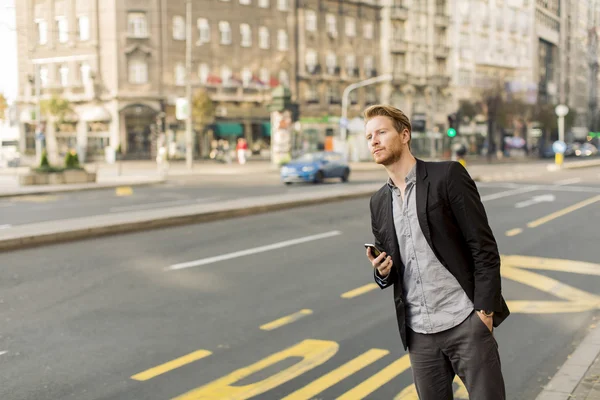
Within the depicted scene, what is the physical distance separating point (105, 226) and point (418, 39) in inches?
2660

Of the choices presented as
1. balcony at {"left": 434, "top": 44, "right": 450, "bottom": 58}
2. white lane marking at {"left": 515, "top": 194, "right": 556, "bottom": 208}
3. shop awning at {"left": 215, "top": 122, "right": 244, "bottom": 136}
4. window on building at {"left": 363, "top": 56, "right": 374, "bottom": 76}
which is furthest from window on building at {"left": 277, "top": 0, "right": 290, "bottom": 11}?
white lane marking at {"left": 515, "top": 194, "right": 556, "bottom": 208}

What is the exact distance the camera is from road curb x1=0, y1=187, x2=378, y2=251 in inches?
484

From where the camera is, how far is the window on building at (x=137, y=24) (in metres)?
56.5

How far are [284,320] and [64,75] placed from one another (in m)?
54.9

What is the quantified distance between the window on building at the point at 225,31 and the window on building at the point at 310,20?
886 centimetres

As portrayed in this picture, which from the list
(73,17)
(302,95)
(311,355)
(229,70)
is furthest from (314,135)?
(311,355)

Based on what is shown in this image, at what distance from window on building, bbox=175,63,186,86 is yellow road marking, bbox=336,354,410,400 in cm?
5358

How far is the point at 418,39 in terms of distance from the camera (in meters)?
77.2

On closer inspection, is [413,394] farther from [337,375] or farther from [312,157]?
[312,157]

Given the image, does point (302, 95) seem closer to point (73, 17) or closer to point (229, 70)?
point (229, 70)

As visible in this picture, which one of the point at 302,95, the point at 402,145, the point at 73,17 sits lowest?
the point at 402,145

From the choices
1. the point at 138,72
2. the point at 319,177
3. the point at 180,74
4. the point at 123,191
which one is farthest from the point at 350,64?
the point at 123,191

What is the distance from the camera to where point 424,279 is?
11.5 feet

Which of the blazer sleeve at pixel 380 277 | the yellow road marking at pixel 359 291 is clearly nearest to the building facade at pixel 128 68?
the yellow road marking at pixel 359 291
